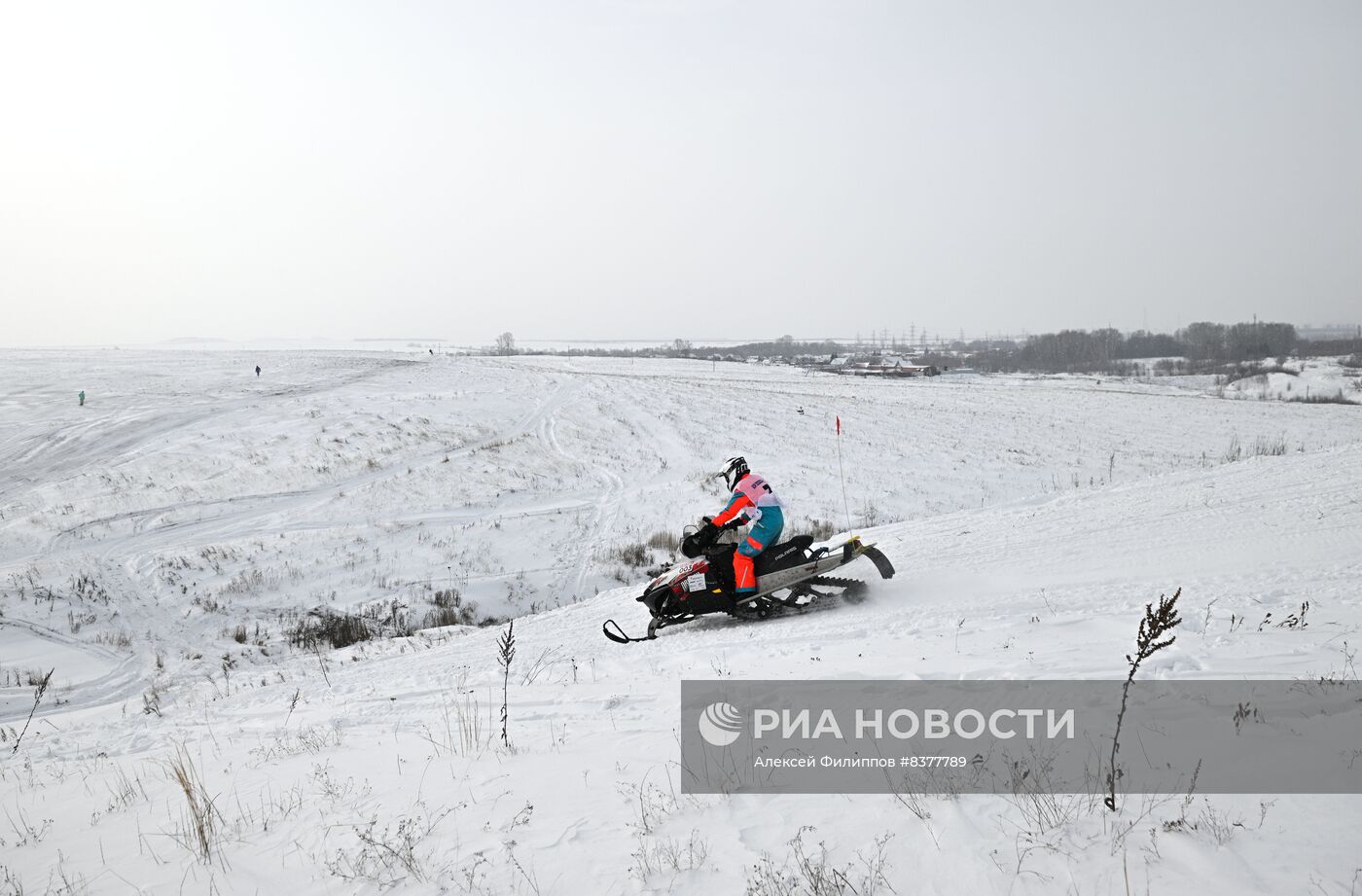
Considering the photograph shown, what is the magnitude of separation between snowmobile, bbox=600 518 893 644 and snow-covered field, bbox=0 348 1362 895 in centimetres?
34

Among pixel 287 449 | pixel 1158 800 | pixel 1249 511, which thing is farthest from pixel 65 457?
pixel 1249 511

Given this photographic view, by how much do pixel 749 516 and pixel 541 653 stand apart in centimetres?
321

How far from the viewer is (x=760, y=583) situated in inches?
351

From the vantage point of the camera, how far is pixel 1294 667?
458 centimetres

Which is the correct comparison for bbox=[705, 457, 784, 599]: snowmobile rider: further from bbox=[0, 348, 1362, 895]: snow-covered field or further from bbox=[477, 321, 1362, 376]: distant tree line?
bbox=[477, 321, 1362, 376]: distant tree line

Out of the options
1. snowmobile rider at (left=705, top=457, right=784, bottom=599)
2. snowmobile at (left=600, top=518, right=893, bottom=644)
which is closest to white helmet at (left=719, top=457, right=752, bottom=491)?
snowmobile rider at (left=705, top=457, right=784, bottom=599)

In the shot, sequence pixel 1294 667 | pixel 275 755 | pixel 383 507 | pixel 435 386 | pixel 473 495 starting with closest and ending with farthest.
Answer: pixel 1294 667
pixel 275 755
pixel 383 507
pixel 473 495
pixel 435 386

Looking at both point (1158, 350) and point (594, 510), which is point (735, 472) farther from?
point (1158, 350)

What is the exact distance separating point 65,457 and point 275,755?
25.4 meters

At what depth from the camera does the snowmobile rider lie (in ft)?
27.3

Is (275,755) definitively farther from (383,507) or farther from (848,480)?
(848,480)

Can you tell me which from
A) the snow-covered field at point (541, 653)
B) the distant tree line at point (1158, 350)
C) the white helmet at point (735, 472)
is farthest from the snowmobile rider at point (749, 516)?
the distant tree line at point (1158, 350)

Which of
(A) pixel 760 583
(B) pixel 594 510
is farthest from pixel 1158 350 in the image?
(A) pixel 760 583

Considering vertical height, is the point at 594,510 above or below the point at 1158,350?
below
